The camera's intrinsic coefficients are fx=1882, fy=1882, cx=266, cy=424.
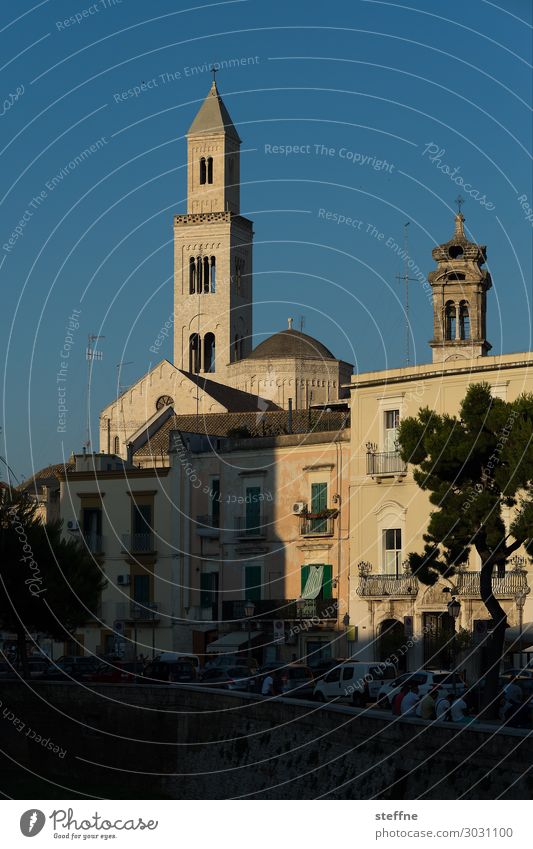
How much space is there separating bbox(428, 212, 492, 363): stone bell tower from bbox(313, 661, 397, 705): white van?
28.5 metres

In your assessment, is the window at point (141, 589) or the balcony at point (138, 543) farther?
the balcony at point (138, 543)

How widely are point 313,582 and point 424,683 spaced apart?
21.5 metres

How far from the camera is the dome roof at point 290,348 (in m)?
141

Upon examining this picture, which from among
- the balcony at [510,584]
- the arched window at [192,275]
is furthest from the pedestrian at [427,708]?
the arched window at [192,275]

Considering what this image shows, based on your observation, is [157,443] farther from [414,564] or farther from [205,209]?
[205,209]

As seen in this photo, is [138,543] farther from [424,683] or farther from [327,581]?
[424,683]

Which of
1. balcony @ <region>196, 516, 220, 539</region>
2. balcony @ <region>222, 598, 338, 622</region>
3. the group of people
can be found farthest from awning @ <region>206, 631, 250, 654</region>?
the group of people

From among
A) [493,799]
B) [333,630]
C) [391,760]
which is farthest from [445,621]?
[493,799]

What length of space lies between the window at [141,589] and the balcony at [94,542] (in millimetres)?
2043

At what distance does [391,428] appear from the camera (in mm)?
70938

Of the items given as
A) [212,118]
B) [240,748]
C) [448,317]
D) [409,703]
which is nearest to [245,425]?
[448,317]

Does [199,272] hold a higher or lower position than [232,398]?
higher

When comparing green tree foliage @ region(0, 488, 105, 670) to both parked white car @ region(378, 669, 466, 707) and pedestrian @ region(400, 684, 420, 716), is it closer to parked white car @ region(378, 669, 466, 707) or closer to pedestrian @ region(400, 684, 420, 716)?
parked white car @ region(378, 669, 466, 707)

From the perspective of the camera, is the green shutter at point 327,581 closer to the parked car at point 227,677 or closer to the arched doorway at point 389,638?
the arched doorway at point 389,638
